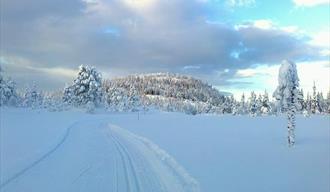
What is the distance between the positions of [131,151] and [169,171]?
712cm

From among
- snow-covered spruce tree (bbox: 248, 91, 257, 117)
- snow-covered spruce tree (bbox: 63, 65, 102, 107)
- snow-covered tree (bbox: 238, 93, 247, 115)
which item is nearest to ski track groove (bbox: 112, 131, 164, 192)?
snow-covered spruce tree (bbox: 63, 65, 102, 107)

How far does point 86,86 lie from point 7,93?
16474 millimetres

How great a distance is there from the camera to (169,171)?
15344 millimetres

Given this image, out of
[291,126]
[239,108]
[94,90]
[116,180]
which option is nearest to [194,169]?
[116,180]

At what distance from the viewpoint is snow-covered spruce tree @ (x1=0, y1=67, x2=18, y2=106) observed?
74531 mm

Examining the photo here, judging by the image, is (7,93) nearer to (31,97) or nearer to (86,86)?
(86,86)

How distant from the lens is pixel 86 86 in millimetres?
89812

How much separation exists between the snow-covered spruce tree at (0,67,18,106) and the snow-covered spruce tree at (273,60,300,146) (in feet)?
181

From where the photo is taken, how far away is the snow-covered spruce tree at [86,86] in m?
89.3

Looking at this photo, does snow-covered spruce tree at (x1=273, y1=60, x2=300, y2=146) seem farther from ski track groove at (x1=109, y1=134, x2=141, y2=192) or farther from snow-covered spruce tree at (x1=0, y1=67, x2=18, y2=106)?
snow-covered spruce tree at (x1=0, y1=67, x2=18, y2=106)

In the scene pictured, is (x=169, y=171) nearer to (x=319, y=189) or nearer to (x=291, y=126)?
(x=319, y=189)

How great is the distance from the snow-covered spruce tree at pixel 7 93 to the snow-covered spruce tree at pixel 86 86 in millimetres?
12260

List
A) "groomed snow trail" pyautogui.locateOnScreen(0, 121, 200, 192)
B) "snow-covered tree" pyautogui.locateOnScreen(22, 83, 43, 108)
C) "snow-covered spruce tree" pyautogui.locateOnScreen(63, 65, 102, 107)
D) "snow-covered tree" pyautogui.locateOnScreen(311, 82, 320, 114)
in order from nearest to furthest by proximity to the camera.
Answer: "groomed snow trail" pyautogui.locateOnScreen(0, 121, 200, 192), "snow-covered spruce tree" pyautogui.locateOnScreen(63, 65, 102, 107), "snow-covered tree" pyautogui.locateOnScreen(22, 83, 43, 108), "snow-covered tree" pyautogui.locateOnScreen(311, 82, 320, 114)

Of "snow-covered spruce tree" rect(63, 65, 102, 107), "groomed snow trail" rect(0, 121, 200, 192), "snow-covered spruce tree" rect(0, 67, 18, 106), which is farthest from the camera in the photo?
"snow-covered spruce tree" rect(63, 65, 102, 107)
